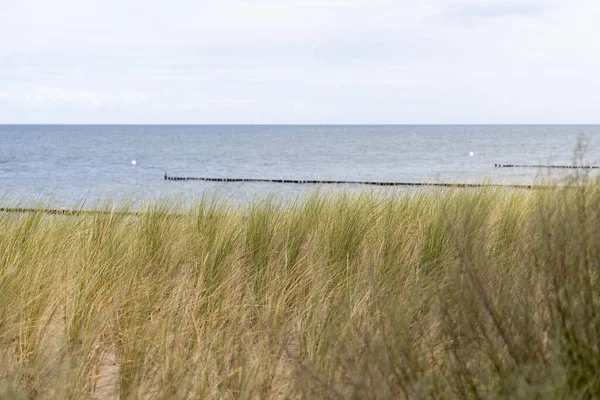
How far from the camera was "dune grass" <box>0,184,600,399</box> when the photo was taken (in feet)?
5.63

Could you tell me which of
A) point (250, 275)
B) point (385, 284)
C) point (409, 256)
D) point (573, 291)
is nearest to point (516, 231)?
point (409, 256)

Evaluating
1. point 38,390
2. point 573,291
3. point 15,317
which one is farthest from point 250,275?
point 573,291

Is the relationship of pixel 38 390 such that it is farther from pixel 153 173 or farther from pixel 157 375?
pixel 153 173

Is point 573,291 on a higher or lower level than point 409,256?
higher

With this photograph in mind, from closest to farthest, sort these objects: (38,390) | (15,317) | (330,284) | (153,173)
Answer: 1. (38,390)
2. (15,317)
3. (330,284)
4. (153,173)

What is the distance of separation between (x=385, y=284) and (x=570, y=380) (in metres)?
1.29

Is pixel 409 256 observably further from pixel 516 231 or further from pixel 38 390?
pixel 38 390

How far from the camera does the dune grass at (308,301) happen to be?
172cm

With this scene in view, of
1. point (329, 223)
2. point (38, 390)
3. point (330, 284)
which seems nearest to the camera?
point (38, 390)

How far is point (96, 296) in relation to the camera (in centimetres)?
280

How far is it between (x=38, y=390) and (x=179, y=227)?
5.92 ft

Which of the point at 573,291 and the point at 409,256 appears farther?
the point at 409,256

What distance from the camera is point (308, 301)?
2.65m

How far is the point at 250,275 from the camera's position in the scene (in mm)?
3518
